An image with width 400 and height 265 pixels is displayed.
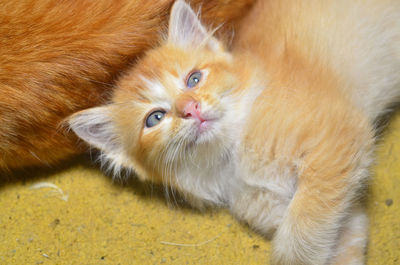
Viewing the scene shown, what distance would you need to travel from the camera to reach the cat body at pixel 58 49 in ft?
5.44

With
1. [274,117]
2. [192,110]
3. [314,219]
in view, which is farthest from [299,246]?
[192,110]

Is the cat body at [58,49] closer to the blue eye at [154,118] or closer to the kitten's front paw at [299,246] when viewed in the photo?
the blue eye at [154,118]

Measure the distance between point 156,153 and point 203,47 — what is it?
490 millimetres

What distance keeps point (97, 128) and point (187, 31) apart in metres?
0.55

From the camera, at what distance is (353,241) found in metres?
1.68

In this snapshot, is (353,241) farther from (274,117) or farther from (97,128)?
(97,128)

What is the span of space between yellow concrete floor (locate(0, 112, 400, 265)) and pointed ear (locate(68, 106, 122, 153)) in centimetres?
22

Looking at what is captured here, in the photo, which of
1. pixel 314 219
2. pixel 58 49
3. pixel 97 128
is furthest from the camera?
pixel 97 128

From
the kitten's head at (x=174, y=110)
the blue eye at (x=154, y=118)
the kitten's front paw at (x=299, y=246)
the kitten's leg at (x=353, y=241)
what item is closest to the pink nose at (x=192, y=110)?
the kitten's head at (x=174, y=110)

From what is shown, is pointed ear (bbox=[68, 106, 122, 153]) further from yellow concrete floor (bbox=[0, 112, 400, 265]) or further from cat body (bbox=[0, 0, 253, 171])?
yellow concrete floor (bbox=[0, 112, 400, 265])

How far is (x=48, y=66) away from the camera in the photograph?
1659 millimetres

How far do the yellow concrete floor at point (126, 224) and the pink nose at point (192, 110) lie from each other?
53cm

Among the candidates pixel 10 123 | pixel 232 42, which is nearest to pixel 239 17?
pixel 232 42

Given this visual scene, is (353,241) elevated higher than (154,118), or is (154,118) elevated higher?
(154,118)
